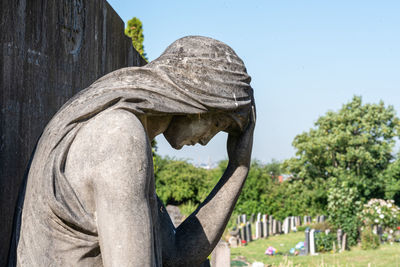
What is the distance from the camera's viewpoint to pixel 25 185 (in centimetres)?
181

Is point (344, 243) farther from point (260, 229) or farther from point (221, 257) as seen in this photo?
point (221, 257)

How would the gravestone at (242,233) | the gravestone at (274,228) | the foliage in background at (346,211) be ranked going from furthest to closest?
the gravestone at (274,228), the gravestone at (242,233), the foliage in background at (346,211)

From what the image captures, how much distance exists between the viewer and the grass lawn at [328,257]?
41.8 feet

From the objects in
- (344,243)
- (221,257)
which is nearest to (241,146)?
(221,257)

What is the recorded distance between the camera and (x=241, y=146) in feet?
7.30

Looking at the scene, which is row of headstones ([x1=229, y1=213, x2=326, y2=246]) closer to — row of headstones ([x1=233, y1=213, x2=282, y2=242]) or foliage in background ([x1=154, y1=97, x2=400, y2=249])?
row of headstones ([x1=233, y1=213, x2=282, y2=242])

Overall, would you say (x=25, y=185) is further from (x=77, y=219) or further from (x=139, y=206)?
(x=139, y=206)

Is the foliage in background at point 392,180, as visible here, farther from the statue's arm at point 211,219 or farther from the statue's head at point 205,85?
the statue's head at point 205,85

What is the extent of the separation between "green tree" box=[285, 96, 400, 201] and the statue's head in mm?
31632

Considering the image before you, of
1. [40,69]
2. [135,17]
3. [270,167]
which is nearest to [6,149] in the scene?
[40,69]


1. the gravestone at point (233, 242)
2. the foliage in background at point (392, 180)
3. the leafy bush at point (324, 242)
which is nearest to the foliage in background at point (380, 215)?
the leafy bush at point (324, 242)

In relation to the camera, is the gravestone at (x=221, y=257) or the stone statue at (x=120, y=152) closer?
the stone statue at (x=120, y=152)

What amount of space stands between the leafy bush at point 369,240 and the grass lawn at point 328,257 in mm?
187

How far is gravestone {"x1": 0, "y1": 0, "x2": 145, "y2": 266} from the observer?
7.77 feet
